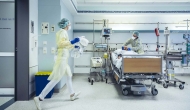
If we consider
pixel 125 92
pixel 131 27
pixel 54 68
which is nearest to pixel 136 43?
pixel 131 27

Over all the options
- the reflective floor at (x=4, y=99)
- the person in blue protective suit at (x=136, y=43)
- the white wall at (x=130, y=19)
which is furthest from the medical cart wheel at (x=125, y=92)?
the white wall at (x=130, y=19)

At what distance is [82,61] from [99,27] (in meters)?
1.75

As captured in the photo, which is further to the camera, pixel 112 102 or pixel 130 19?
pixel 130 19

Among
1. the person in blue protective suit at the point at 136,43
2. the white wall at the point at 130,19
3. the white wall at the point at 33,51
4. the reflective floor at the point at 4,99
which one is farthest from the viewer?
the white wall at the point at 130,19

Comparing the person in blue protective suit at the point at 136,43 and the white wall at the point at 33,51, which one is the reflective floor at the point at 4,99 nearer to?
the white wall at the point at 33,51

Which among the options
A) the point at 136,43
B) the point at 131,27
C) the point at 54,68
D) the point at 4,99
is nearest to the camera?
the point at 54,68

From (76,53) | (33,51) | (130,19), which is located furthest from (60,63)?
(130,19)

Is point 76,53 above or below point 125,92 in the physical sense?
above

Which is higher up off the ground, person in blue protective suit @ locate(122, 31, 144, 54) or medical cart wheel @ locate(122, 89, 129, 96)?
person in blue protective suit @ locate(122, 31, 144, 54)

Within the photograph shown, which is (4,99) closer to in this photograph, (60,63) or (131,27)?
(60,63)

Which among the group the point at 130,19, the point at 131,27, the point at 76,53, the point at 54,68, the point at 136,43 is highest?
the point at 130,19

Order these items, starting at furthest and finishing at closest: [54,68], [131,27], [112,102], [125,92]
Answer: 1. [131,27]
2. [125,92]
3. [112,102]
4. [54,68]


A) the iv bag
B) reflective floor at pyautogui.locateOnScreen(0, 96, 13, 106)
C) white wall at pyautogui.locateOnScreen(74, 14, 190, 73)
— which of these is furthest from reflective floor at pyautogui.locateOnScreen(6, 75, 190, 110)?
white wall at pyautogui.locateOnScreen(74, 14, 190, 73)

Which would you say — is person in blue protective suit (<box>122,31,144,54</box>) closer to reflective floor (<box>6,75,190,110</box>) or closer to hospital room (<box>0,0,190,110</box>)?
hospital room (<box>0,0,190,110</box>)
